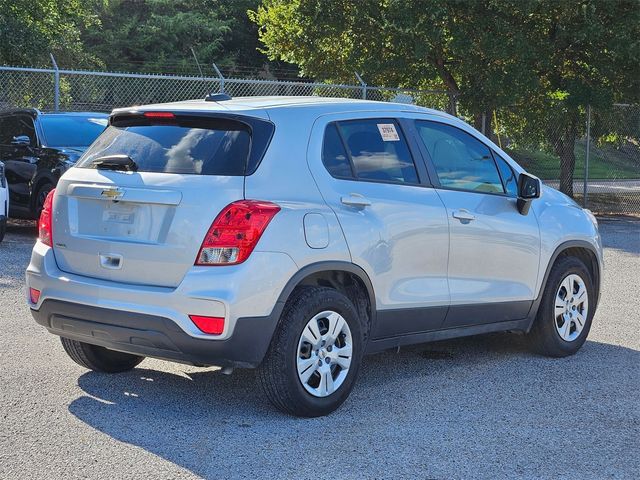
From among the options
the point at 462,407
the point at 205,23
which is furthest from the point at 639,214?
the point at 205,23

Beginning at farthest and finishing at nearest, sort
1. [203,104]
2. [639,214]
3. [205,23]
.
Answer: [205,23]
[639,214]
[203,104]

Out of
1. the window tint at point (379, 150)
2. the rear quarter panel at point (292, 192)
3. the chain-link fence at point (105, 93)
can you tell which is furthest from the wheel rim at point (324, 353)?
the chain-link fence at point (105, 93)

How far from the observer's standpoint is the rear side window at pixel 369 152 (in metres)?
5.74

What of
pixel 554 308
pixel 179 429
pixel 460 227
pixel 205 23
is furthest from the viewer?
pixel 205 23

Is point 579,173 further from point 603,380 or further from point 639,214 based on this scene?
point 603,380

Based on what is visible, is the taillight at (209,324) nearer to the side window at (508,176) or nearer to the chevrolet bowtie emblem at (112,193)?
the chevrolet bowtie emblem at (112,193)

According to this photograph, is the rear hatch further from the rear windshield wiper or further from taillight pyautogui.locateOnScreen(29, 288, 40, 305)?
taillight pyautogui.locateOnScreen(29, 288, 40, 305)

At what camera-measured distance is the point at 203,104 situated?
5.75 m

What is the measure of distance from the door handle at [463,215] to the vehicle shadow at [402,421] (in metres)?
1.07

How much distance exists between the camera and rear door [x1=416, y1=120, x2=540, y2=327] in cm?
636

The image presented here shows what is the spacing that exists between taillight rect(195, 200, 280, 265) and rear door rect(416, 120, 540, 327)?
168 centimetres

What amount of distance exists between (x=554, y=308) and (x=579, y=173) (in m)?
28.0

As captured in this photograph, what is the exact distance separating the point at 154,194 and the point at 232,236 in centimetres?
53

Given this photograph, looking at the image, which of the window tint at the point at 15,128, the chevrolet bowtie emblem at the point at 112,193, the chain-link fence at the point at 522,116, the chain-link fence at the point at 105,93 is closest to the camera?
the chevrolet bowtie emblem at the point at 112,193
